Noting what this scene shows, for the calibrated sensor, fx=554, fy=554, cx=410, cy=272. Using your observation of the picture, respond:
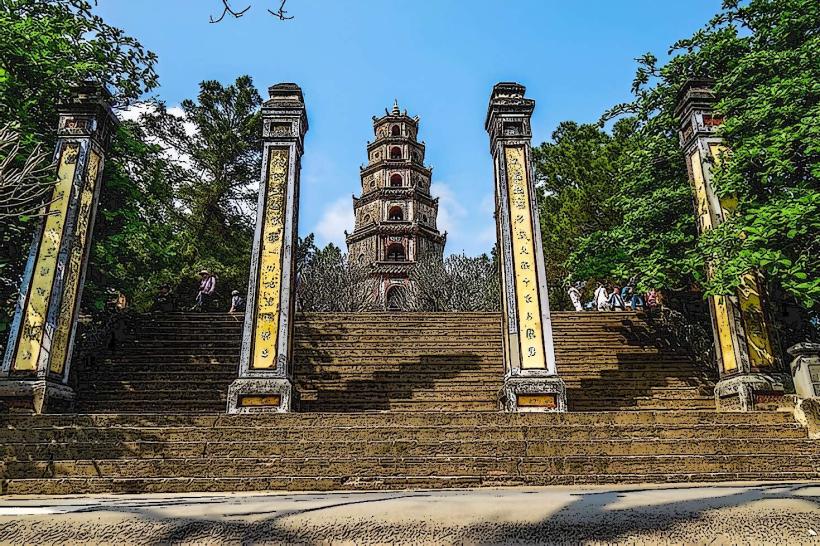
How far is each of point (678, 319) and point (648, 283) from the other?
2.32 meters

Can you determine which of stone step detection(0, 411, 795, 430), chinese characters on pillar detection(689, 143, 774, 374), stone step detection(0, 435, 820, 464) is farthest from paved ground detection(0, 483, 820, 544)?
chinese characters on pillar detection(689, 143, 774, 374)

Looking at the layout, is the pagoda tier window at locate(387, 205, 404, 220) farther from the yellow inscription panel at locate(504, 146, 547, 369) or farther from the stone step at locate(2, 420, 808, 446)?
the stone step at locate(2, 420, 808, 446)

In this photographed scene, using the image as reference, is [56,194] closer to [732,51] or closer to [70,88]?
[70,88]

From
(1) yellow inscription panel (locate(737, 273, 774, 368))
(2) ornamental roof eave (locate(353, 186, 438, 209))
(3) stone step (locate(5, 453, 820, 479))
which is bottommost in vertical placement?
(3) stone step (locate(5, 453, 820, 479))

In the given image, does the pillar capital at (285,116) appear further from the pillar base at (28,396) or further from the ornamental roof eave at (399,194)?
the ornamental roof eave at (399,194)

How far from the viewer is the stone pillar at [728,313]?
7180 millimetres

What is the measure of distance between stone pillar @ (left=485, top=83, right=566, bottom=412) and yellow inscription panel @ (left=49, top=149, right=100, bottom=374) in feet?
20.1

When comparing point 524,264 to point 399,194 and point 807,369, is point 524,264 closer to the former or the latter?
point 807,369

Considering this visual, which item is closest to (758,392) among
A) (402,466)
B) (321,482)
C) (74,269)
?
(402,466)

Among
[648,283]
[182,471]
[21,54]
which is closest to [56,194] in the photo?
[21,54]

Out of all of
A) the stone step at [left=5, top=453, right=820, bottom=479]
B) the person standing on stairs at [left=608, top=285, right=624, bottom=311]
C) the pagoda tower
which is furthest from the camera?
the pagoda tower

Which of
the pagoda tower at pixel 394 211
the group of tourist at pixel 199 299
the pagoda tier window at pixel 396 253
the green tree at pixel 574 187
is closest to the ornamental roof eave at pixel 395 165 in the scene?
the pagoda tower at pixel 394 211

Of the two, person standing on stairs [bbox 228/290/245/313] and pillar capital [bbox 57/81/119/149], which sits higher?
pillar capital [bbox 57/81/119/149]

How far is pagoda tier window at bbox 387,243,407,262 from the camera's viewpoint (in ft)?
97.7
